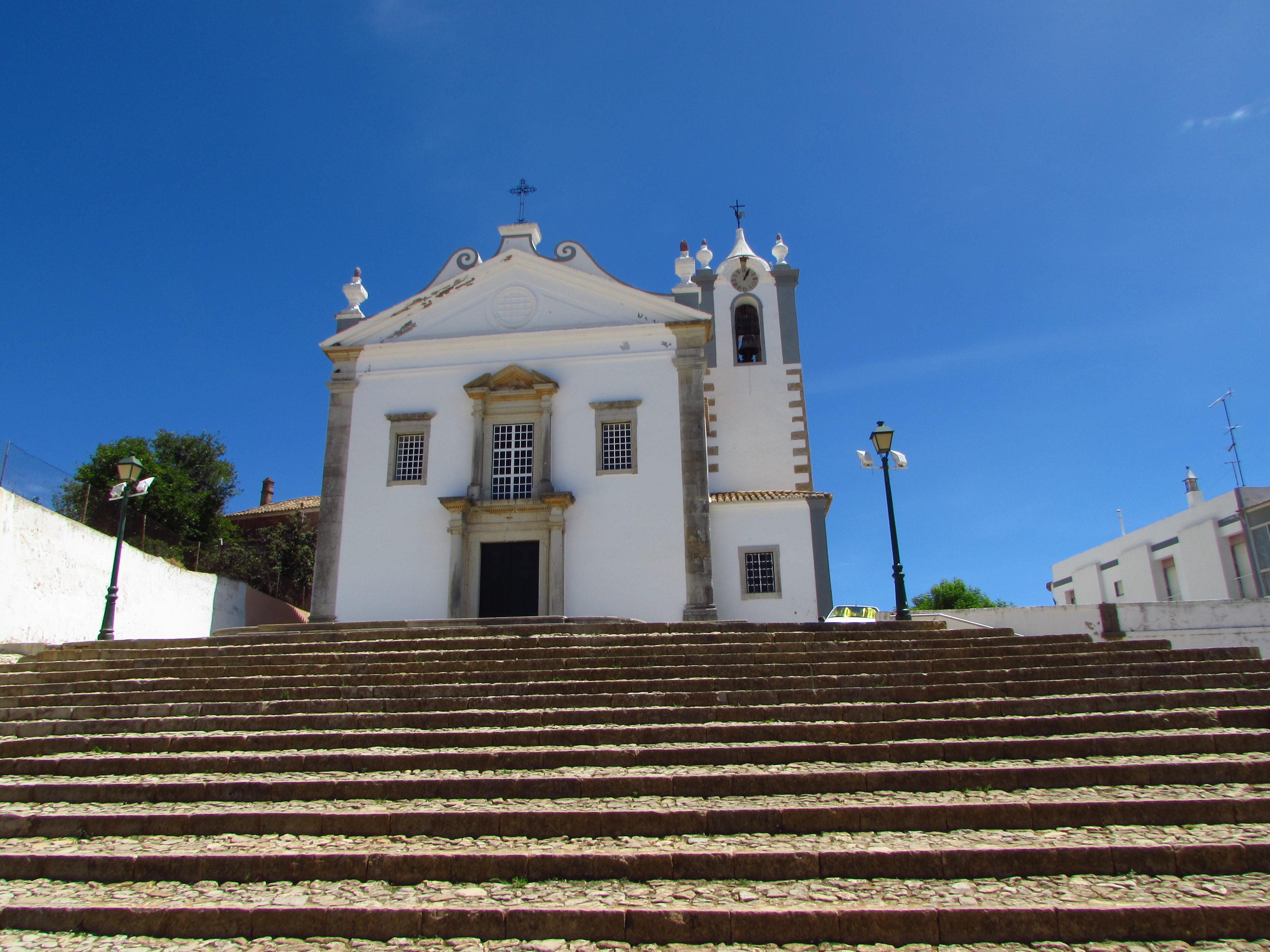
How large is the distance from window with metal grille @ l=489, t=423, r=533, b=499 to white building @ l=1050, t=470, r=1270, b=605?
1539 cm

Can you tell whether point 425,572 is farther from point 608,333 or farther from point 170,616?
point 608,333

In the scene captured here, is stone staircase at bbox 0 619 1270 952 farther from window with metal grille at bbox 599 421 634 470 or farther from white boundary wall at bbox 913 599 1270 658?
window with metal grille at bbox 599 421 634 470

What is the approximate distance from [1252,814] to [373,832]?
5.68 metres

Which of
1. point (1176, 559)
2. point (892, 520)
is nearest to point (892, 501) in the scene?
point (892, 520)

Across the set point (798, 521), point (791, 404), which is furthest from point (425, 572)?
point (791, 404)

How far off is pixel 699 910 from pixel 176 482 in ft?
63.7

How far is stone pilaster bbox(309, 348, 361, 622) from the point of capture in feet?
50.1

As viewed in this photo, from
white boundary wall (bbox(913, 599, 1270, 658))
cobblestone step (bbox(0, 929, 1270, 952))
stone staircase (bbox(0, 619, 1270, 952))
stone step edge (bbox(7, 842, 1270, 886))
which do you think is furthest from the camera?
white boundary wall (bbox(913, 599, 1270, 658))

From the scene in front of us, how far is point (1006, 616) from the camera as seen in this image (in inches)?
590

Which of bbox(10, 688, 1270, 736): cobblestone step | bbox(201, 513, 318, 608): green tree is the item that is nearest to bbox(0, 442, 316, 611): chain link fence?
bbox(201, 513, 318, 608): green tree

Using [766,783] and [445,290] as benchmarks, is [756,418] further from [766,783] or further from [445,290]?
[766,783]

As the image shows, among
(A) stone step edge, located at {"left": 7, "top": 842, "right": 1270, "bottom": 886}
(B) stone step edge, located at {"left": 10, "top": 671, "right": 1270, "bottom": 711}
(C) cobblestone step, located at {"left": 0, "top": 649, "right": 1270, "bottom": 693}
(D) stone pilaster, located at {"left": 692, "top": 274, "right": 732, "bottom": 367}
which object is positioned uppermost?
(D) stone pilaster, located at {"left": 692, "top": 274, "right": 732, "bottom": 367}

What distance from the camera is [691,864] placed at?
15.7 feet

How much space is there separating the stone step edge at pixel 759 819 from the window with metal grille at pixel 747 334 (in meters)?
15.9
